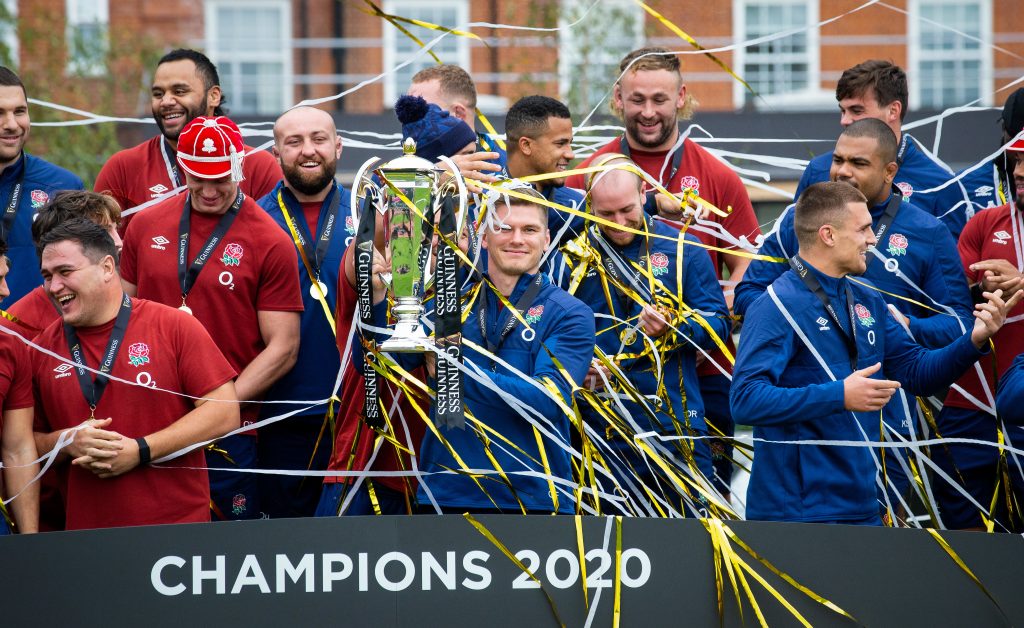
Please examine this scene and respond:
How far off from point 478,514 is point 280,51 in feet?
56.1

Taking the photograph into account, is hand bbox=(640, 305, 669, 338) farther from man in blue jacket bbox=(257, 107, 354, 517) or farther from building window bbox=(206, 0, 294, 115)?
building window bbox=(206, 0, 294, 115)

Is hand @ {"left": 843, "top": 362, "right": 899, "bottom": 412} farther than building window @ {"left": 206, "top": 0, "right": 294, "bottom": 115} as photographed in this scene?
No

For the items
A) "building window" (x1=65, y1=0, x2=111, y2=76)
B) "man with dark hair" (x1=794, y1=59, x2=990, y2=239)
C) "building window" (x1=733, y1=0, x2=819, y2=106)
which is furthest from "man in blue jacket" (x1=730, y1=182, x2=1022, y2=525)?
"building window" (x1=65, y1=0, x2=111, y2=76)

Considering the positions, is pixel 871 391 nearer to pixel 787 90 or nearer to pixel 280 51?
pixel 787 90

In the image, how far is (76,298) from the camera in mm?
4691

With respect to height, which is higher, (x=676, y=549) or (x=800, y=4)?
(x=800, y=4)

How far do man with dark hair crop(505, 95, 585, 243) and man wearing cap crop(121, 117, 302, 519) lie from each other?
1061 mm

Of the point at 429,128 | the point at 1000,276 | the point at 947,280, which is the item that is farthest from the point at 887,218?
the point at 429,128

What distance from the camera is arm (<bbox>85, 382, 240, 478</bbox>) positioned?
4.54 metres

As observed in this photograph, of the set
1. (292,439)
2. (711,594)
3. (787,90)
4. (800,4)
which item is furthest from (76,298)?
(800,4)

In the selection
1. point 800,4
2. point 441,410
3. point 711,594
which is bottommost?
point 711,594

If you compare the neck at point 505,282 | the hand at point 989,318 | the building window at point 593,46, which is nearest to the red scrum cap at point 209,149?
the neck at point 505,282

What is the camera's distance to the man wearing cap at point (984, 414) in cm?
541

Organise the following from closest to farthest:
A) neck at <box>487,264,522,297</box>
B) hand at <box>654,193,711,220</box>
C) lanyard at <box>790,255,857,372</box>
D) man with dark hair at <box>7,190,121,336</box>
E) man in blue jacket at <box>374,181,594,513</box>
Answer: man in blue jacket at <box>374,181,594,513</box> → lanyard at <box>790,255,857,372</box> → neck at <box>487,264,522,297</box> → man with dark hair at <box>7,190,121,336</box> → hand at <box>654,193,711,220</box>
